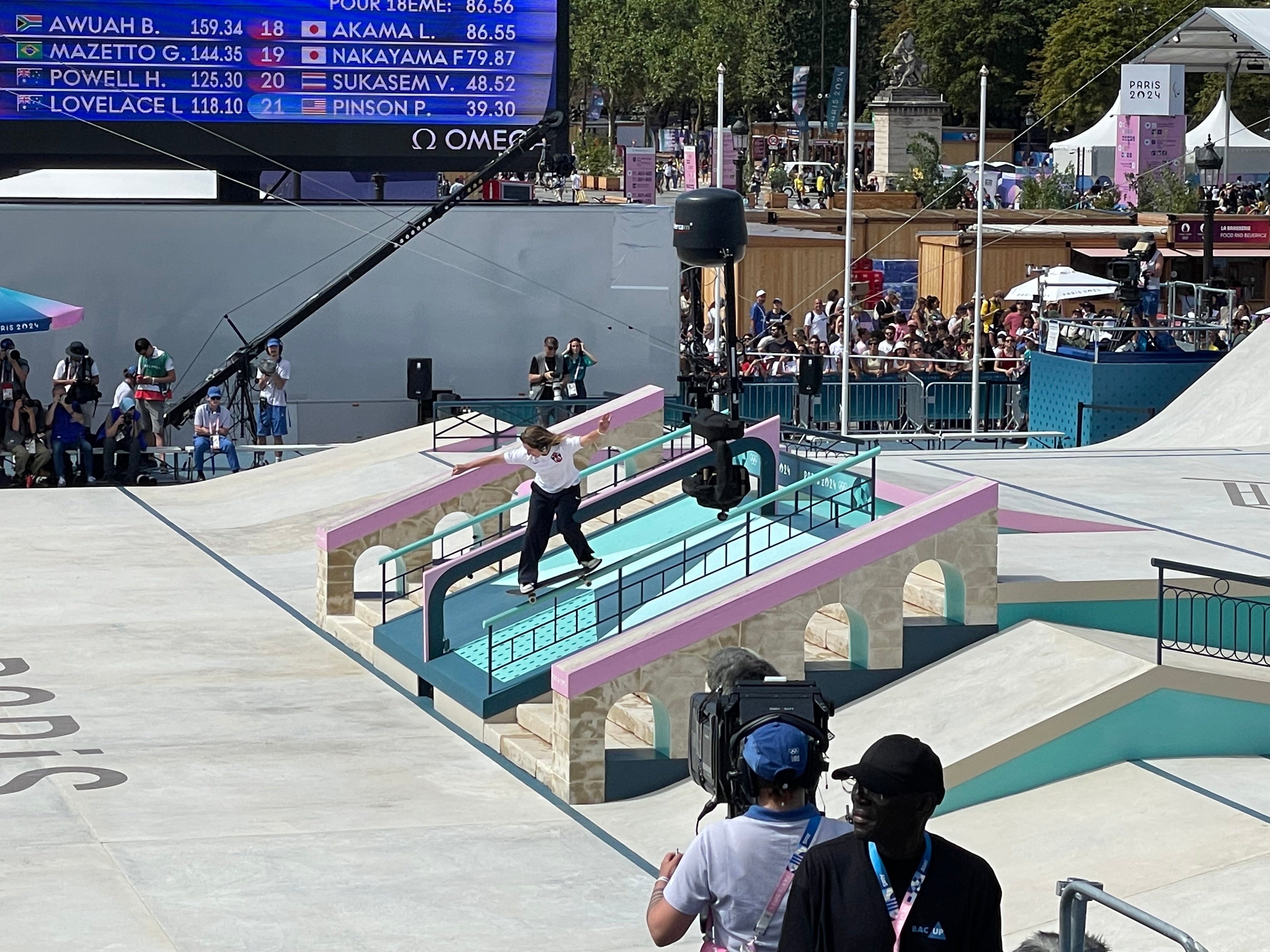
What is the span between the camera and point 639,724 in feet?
44.9

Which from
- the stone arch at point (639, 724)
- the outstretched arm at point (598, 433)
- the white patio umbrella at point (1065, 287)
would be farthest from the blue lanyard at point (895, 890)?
the white patio umbrella at point (1065, 287)

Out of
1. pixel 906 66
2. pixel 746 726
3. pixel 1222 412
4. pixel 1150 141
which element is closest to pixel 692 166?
pixel 1222 412

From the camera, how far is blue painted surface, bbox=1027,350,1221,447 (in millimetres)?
27141

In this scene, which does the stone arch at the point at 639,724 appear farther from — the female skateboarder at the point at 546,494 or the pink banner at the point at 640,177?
the pink banner at the point at 640,177

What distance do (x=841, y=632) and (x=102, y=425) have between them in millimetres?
14785

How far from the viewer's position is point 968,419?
28438 millimetres

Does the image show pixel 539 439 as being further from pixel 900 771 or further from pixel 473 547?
pixel 900 771

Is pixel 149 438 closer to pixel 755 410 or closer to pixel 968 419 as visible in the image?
pixel 755 410

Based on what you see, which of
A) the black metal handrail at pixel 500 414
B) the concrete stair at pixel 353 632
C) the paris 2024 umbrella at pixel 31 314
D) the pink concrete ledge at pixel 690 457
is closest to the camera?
Result: the concrete stair at pixel 353 632

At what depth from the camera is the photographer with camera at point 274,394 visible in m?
26.0

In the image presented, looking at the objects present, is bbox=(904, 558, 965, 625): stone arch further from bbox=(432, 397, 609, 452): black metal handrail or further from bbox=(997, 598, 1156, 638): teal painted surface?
bbox=(432, 397, 609, 452): black metal handrail

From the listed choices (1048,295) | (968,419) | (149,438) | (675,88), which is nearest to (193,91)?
(149,438)

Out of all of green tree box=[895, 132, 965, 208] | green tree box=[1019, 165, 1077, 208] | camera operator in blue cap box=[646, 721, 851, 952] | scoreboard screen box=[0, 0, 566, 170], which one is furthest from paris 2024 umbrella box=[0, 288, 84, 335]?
green tree box=[1019, 165, 1077, 208]

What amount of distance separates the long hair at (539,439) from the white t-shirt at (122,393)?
1141 centimetres
